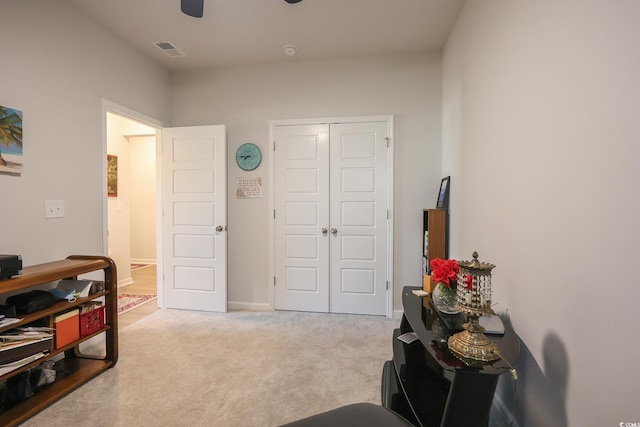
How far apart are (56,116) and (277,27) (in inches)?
76.3

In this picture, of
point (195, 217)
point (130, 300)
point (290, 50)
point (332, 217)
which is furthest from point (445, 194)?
point (130, 300)

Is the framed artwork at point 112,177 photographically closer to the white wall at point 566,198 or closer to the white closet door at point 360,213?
the white closet door at point 360,213

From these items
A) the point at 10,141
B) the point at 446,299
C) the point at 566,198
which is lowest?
the point at 446,299

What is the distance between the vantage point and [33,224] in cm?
198

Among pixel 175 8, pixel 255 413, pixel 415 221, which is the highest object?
pixel 175 8

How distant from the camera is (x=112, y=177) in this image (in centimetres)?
425

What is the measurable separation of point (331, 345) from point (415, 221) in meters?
1.56

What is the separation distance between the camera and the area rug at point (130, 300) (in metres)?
3.38

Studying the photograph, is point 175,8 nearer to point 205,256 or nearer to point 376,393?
point 205,256

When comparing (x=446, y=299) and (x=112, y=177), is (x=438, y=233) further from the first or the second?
(x=112, y=177)

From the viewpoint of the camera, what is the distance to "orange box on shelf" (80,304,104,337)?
6.51 feet

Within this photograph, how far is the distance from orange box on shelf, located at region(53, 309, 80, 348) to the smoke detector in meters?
2.91

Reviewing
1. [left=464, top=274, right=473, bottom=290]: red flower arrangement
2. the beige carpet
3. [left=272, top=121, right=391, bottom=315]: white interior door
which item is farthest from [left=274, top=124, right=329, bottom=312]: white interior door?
[left=464, top=274, right=473, bottom=290]: red flower arrangement

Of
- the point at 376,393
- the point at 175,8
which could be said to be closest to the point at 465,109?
the point at 376,393
